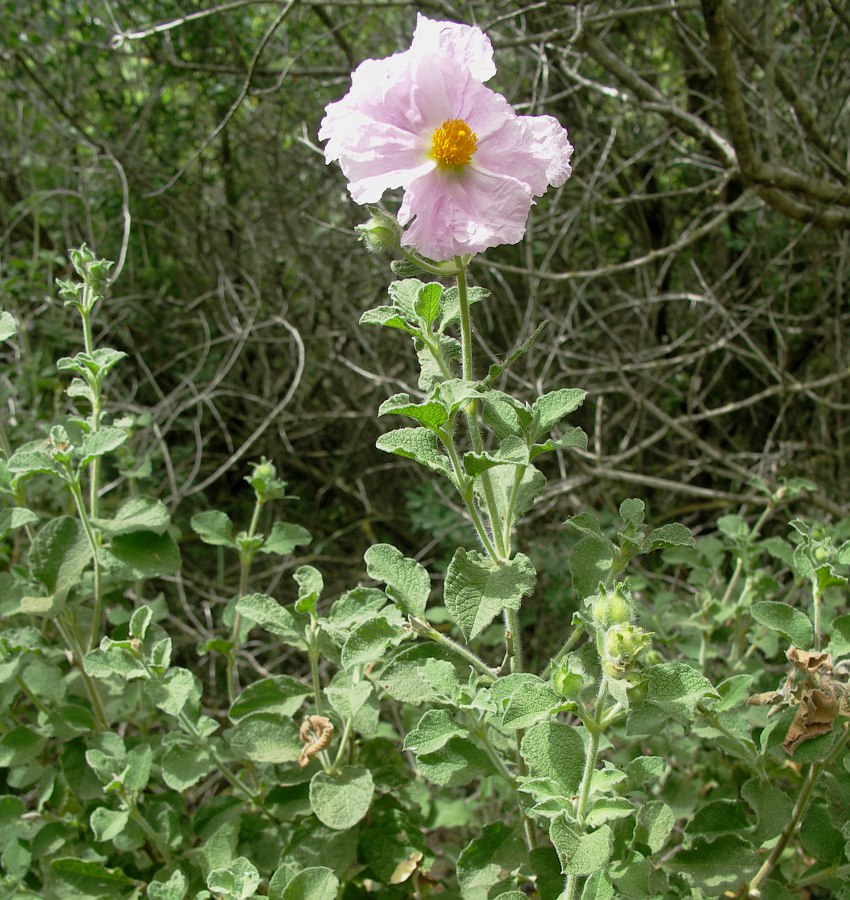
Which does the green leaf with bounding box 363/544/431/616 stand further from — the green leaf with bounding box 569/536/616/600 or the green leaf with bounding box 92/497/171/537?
the green leaf with bounding box 92/497/171/537

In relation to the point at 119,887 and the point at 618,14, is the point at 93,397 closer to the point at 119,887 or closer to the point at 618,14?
the point at 119,887

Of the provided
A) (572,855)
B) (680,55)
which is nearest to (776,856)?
(572,855)

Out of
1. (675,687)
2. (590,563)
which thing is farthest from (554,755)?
(590,563)

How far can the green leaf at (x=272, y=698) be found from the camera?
142cm

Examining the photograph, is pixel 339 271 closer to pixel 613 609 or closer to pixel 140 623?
pixel 140 623

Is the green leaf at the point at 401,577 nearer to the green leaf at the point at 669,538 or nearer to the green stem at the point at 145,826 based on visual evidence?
the green leaf at the point at 669,538

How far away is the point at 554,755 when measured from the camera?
1.07 meters

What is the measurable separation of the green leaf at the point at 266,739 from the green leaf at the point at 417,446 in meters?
0.58

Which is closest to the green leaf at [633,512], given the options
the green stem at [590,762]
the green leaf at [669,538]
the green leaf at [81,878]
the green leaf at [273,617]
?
the green leaf at [669,538]

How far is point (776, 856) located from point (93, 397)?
131 centimetres

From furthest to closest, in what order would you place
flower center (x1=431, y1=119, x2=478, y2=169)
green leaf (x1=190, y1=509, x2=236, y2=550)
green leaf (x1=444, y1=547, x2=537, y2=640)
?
green leaf (x1=190, y1=509, x2=236, y2=550), flower center (x1=431, y1=119, x2=478, y2=169), green leaf (x1=444, y1=547, x2=537, y2=640)

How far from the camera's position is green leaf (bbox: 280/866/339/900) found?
112 centimetres

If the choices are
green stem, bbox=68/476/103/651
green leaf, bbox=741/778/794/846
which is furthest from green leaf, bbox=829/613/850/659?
green stem, bbox=68/476/103/651

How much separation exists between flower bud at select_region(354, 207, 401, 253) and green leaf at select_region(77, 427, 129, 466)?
0.53 metres
